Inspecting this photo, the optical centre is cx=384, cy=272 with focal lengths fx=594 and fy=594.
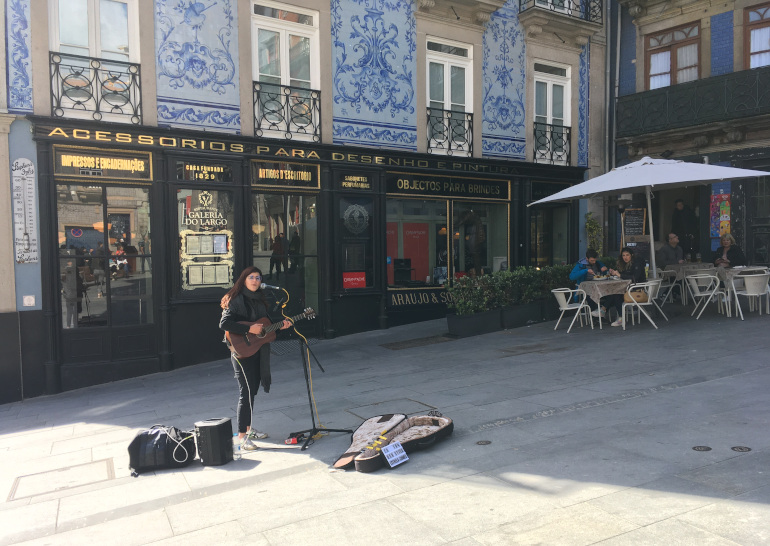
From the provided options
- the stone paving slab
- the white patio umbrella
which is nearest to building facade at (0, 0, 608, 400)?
the stone paving slab

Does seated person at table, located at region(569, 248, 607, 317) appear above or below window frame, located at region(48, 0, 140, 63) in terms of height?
below

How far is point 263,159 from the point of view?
36.8 ft

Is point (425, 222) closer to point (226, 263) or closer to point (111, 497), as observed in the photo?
point (226, 263)

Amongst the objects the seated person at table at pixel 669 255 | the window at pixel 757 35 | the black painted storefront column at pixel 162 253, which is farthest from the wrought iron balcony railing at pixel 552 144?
the black painted storefront column at pixel 162 253

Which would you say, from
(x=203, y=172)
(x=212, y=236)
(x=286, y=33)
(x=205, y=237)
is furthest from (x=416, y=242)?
(x=286, y=33)

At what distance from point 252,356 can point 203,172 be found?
574cm

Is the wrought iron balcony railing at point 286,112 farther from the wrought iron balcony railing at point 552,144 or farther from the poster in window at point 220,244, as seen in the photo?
the wrought iron balcony railing at point 552,144

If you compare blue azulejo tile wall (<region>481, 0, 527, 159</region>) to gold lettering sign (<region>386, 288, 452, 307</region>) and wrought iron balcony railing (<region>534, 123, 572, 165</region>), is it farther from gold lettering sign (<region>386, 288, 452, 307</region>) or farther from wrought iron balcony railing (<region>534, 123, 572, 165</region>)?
gold lettering sign (<region>386, 288, 452, 307</region>)

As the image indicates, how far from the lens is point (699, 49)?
47.6 feet

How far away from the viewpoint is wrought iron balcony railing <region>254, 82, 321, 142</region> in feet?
37.0

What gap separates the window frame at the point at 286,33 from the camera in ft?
37.1

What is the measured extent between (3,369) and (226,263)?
12.6 feet

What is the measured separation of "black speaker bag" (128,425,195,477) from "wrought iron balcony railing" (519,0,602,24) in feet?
43.3

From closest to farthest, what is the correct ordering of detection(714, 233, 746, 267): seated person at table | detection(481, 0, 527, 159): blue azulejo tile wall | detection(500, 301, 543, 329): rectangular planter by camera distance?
detection(500, 301, 543, 329): rectangular planter → detection(714, 233, 746, 267): seated person at table → detection(481, 0, 527, 159): blue azulejo tile wall
